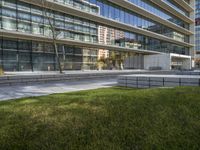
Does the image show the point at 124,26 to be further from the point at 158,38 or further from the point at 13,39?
the point at 13,39

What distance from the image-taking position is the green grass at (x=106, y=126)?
3.74 meters

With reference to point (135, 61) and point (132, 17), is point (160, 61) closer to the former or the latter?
point (135, 61)

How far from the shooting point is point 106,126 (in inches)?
169

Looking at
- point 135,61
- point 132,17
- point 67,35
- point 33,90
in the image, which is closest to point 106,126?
point 33,90

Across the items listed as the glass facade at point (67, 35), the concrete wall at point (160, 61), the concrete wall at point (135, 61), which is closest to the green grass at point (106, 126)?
the glass facade at point (67, 35)

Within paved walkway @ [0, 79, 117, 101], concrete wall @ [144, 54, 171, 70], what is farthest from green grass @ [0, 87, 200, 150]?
concrete wall @ [144, 54, 171, 70]

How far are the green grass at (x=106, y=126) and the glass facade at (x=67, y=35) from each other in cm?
2041

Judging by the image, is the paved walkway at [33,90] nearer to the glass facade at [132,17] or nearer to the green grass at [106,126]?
the green grass at [106,126]

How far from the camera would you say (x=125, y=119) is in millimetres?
4605

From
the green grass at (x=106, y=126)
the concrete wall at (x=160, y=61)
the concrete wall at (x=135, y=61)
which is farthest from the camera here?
the concrete wall at (x=135, y=61)

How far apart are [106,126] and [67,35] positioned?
25.7 metres

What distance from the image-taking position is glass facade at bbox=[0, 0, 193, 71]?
81.4ft

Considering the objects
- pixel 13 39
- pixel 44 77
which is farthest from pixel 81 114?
pixel 13 39

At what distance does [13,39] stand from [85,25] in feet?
36.8
